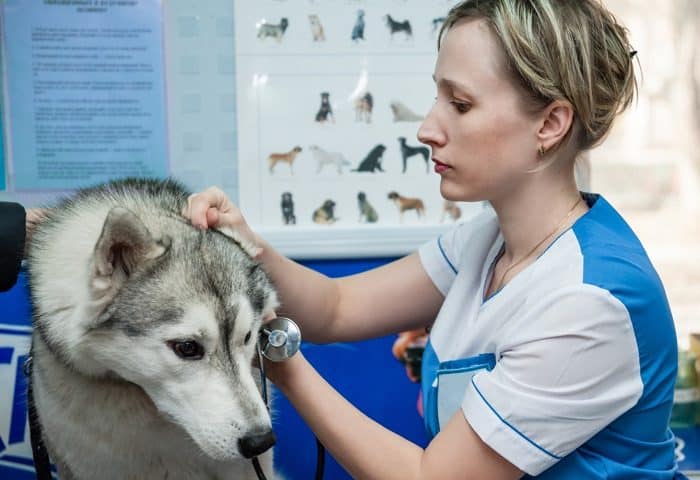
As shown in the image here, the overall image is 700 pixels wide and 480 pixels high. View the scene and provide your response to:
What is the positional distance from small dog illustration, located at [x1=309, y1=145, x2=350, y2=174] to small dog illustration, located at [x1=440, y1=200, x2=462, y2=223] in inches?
10.8

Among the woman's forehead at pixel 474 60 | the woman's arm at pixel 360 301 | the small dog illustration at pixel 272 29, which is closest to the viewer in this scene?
the woman's forehead at pixel 474 60

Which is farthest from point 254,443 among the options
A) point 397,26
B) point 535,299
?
point 397,26

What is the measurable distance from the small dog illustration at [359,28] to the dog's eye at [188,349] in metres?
0.92

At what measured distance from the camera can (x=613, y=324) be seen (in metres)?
1.02

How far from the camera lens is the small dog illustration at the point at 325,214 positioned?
1.73 metres

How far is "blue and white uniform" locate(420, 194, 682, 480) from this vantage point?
3.33 ft

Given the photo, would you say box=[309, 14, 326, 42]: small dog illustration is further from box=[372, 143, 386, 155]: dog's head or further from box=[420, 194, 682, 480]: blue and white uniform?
box=[420, 194, 682, 480]: blue and white uniform

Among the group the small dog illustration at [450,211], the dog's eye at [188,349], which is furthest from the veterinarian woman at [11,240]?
the small dog illustration at [450,211]

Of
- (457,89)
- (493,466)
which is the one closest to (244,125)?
(457,89)

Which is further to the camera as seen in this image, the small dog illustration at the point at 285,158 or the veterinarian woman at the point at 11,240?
the small dog illustration at the point at 285,158

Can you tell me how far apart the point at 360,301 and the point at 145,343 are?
525mm

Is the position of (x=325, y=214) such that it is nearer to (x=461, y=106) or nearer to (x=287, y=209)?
(x=287, y=209)

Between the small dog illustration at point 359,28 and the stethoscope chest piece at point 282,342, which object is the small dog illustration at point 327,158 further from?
the stethoscope chest piece at point 282,342

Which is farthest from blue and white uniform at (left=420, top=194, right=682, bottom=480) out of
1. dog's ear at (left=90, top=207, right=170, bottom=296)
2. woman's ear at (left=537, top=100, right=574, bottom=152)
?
dog's ear at (left=90, top=207, right=170, bottom=296)
